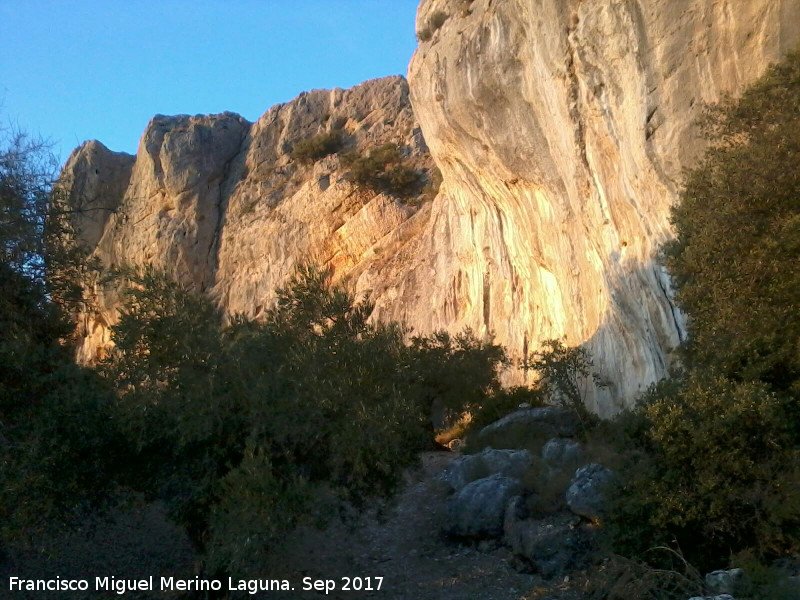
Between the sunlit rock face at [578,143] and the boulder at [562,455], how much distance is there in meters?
2.52

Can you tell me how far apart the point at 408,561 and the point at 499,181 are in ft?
46.0

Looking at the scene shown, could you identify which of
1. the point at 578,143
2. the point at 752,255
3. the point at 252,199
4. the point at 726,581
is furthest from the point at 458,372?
the point at 252,199

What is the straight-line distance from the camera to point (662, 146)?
46.3ft

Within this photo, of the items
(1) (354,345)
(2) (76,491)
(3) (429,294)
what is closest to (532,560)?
(1) (354,345)

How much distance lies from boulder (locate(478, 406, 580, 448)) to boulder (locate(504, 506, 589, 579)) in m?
6.74

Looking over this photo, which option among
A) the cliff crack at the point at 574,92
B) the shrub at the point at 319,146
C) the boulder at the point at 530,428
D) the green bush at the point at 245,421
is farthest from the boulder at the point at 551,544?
the shrub at the point at 319,146

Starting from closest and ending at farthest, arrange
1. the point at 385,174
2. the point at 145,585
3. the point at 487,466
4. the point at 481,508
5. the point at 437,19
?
1. the point at 145,585
2. the point at 481,508
3. the point at 487,466
4. the point at 437,19
5. the point at 385,174

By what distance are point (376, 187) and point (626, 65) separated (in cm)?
2316

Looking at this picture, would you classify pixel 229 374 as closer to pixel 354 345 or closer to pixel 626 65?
pixel 354 345

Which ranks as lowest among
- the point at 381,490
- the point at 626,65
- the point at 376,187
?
the point at 381,490

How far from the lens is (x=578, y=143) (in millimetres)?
17766

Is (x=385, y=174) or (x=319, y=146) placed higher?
(x=319, y=146)

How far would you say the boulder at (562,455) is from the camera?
1440cm

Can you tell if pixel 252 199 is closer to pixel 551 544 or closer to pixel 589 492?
pixel 589 492
